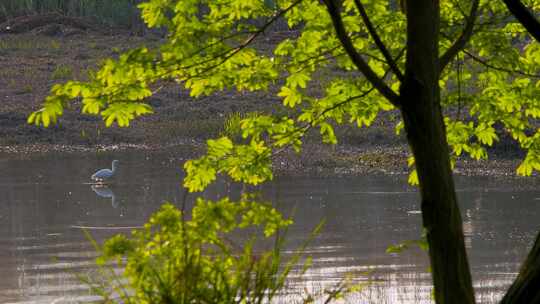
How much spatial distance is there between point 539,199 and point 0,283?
10249 mm

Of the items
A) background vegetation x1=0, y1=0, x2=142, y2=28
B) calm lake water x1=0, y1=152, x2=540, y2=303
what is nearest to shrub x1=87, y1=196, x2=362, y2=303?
calm lake water x1=0, y1=152, x2=540, y2=303

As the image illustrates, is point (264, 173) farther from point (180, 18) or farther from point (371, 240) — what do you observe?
point (371, 240)

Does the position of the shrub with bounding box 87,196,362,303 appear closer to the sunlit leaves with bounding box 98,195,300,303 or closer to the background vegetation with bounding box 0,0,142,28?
the sunlit leaves with bounding box 98,195,300,303

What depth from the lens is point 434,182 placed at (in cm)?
682

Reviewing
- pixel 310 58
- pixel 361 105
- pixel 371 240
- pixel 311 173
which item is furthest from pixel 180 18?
pixel 311 173

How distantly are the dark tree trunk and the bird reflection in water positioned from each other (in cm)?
1464

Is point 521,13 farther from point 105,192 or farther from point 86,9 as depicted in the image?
point 86,9

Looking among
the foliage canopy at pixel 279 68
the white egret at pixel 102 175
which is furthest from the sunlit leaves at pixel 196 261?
the white egret at pixel 102 175

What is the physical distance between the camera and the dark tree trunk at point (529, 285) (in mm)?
6203

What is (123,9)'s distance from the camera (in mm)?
49406

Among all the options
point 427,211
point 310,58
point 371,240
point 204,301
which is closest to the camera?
point 204,301

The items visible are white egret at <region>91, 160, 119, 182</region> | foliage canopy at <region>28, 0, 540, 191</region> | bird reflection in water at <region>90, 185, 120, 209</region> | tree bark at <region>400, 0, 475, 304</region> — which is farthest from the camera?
white egret at <region>91, 160, 119, 182</region>

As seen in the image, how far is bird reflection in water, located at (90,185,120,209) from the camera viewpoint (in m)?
20.8

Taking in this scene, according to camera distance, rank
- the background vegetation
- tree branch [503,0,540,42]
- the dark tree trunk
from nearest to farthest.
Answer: the dark tree trunk, tree branch [503,0,540,42], the background vegetation
